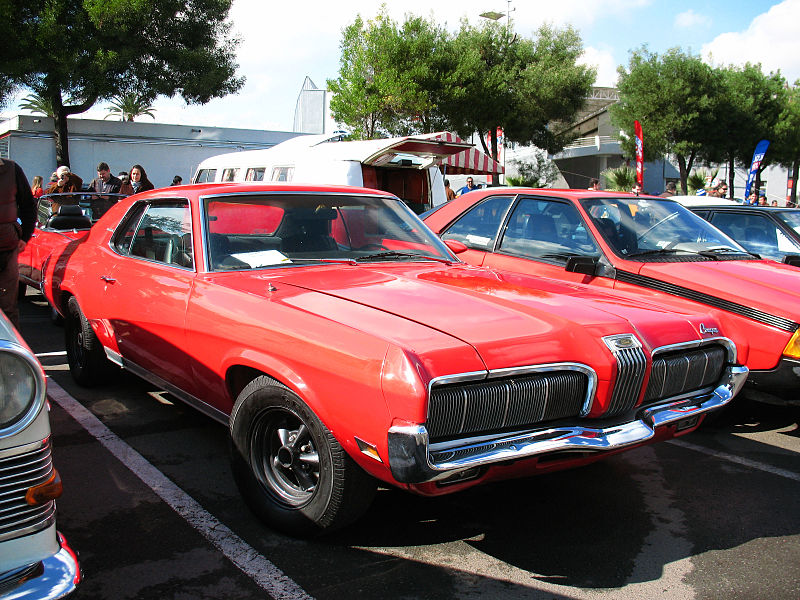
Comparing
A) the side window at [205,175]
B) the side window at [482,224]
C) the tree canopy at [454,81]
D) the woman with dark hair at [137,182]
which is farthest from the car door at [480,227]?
the tree canopy at [454,81]

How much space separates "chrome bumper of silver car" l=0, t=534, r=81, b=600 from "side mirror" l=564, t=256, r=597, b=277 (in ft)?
12.4

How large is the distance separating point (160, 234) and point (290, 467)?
1.91 metres

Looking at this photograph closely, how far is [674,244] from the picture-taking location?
536 centimetres

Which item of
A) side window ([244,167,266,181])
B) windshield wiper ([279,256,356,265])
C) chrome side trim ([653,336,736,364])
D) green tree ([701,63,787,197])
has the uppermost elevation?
green tree ([701,63,787,197])

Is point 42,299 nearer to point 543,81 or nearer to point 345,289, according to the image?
point 345,289

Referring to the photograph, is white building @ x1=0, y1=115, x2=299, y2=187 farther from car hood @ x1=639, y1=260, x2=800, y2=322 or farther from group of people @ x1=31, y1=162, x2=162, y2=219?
car hood @ x1=639, y1=260, x2=800, y2=322

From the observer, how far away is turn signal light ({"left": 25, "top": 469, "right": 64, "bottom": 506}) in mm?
2047

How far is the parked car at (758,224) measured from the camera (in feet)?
22.2

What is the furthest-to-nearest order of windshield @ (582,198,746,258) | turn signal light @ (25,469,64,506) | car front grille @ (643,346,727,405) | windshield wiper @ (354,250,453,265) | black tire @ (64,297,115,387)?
windshield @ (582,198,746,258)
black tire @ (64,297,115,387)
windshield wiper @ (354,250,453,265)
car front grille @ (643,346,727,405)
turn signal light @ (25,469,64,506)

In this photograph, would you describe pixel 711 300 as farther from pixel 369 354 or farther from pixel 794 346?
pixel 369 354

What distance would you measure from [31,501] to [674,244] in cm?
468

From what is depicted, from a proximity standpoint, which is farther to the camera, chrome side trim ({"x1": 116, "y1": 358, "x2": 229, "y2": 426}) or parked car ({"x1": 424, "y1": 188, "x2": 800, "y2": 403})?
parked car ({"x1": 424, "y1": 188, "x2": 800, "y2": 403})

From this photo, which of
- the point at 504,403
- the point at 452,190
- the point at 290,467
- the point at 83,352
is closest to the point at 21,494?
the point at 290,467

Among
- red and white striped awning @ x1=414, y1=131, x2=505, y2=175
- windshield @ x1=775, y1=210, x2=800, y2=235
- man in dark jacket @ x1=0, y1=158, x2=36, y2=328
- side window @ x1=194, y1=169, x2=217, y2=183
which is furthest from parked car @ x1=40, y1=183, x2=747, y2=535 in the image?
side window @ x1=194, y1=169, x2=217, y2=183
